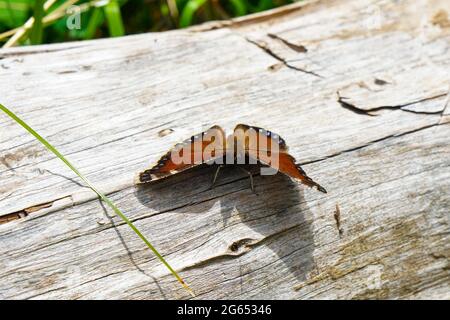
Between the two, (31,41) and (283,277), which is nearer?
(283,277)

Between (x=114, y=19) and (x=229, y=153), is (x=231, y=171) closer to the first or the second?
(x=229, y=153)

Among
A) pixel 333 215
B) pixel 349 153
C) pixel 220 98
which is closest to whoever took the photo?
pixel 333 215

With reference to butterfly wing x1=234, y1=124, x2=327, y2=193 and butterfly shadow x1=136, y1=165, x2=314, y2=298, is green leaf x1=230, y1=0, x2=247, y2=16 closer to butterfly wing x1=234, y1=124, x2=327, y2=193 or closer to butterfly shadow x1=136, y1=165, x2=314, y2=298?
butterfly wing x1=234, y1=124, x2=327, y2=193

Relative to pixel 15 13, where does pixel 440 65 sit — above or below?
below

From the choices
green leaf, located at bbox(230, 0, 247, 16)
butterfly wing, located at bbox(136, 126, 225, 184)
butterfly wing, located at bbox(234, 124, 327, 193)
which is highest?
butterfly wing, located at bbox(136, 126, 225, 184)

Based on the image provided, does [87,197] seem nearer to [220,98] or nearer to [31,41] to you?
[220,98]

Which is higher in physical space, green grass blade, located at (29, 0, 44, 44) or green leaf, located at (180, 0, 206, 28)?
green grass blade, located at (29, 0, 44, 44)

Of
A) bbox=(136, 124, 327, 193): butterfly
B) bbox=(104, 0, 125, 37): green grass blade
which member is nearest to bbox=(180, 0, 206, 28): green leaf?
bbox=(104, 0, 125, 37): green grass blade
